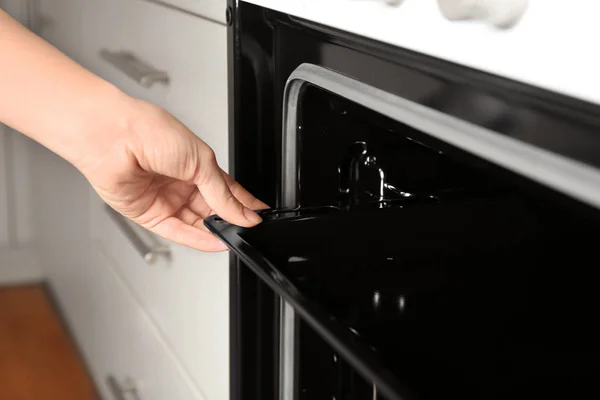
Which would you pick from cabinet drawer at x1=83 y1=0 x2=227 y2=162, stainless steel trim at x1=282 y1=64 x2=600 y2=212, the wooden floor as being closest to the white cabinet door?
cabinet drawer at x1=83 y1=0 x2=227 y2=162

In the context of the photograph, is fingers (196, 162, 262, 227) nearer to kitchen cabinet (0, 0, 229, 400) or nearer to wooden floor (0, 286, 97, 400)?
kitchen cabinet (0, 0, 229, 400)

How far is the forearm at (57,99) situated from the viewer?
59cm

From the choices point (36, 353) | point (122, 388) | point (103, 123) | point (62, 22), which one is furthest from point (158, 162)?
point (36, 353)

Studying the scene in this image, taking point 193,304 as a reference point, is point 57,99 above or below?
above

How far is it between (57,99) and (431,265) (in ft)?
1.00

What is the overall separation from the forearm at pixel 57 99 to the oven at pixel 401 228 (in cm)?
12

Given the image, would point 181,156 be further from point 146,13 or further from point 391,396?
point 146,13

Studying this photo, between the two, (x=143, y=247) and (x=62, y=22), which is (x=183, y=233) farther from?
(x=62, y=22)

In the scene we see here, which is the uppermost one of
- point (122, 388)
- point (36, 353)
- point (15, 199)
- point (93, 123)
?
point (93, 123)

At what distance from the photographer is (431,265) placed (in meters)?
0.60

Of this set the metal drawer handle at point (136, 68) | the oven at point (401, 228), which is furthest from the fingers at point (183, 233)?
the metal drawer handle at point (136, 68)

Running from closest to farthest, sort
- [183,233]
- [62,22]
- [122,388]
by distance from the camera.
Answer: [183,233], [122,388], [62,22]

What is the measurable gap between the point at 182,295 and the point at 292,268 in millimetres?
412

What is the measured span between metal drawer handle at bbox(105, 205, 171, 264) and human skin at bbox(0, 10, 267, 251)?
36cm
